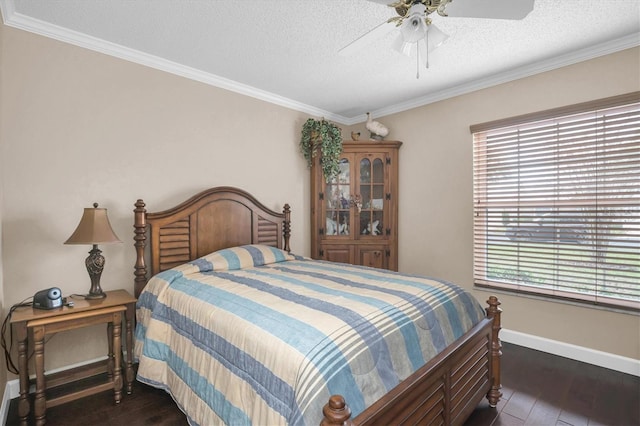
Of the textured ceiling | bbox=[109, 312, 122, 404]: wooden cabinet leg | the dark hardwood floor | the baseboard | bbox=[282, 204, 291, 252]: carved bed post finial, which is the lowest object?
the dark hardwood floor

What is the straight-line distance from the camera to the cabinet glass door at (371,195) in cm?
392

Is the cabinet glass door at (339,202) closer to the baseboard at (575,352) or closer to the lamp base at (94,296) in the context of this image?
the baseboard at (575,352)

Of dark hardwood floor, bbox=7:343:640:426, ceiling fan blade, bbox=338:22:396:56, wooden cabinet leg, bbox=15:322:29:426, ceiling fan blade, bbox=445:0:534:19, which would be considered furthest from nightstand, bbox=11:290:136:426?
ceiling fan blade, bbox=445:0:534:19

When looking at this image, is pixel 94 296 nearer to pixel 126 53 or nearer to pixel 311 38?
pixel 126 53

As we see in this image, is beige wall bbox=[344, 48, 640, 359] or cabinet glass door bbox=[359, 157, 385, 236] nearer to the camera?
beige wall bbox=[344, 48, 640, 359]

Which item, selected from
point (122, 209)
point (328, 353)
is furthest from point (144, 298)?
point (328, 353)

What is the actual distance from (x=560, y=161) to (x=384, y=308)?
2.37 meters

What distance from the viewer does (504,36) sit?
2402mm

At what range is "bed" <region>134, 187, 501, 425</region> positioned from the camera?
47.6 inches

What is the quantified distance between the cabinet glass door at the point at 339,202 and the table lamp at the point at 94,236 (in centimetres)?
239

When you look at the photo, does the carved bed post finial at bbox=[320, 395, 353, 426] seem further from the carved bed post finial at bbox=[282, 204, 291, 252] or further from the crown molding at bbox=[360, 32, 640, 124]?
the crown molding at bbox=[360, 32, 640, 124]

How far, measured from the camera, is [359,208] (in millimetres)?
3875

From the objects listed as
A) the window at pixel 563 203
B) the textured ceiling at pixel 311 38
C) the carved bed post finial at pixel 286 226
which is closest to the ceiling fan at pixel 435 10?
the textured ceiling at pixel 311 38

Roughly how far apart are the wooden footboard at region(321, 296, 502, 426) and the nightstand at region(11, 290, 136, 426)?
5.64 feet
